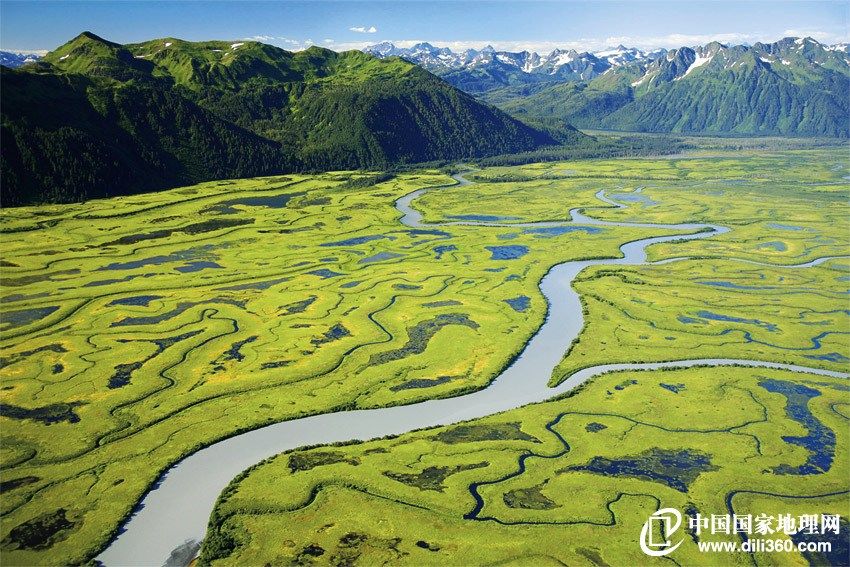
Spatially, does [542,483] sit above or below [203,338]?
below

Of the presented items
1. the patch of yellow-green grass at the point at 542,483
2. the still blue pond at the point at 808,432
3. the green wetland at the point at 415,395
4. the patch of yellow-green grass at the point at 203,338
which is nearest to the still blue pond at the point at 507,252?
the green wetland at the point at 415,395

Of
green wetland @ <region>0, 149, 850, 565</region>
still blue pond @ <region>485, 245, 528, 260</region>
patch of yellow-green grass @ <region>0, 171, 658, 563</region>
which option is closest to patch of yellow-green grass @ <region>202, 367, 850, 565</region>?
green wetland @ <region>0, 149, 850, 565</region>

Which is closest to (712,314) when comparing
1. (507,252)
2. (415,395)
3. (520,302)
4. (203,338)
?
(520,302)

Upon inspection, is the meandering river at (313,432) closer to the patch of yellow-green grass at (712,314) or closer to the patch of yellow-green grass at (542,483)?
the patch of yellow-green grass at (712,314)

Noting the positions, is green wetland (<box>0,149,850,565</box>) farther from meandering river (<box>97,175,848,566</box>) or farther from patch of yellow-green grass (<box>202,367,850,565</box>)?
meandering river (<box>97,175,848,566</box>)

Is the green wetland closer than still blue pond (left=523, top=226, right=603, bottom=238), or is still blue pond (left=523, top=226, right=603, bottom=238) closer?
the green wetland

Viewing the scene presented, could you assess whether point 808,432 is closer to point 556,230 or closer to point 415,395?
point 415,395

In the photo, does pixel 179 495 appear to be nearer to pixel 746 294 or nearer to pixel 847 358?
pixel 847 358
